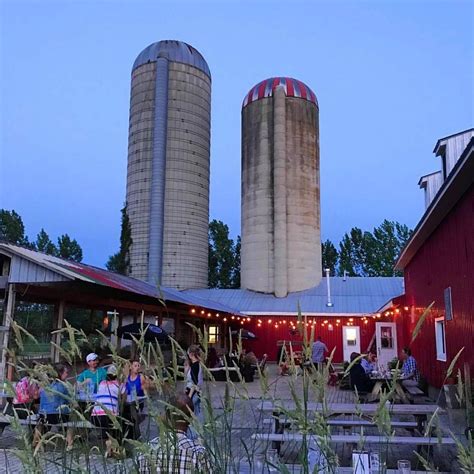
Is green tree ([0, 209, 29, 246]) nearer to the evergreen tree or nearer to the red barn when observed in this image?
the evergreen tree

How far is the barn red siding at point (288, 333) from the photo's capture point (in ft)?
84.4

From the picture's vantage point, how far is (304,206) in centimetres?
3147

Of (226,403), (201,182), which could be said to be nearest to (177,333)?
(226,403)

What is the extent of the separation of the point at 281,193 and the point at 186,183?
6.22 meters

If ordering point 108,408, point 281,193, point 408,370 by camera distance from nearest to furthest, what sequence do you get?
1. point 108,408
2. point 408,370
3. point 281,193

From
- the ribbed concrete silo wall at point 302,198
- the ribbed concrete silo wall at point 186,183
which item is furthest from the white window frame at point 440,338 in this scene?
the ribbed concrete silo wall at point 186,183

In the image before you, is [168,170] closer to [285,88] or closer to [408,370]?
[285,88]

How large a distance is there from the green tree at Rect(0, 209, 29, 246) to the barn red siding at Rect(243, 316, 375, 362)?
29.4 m

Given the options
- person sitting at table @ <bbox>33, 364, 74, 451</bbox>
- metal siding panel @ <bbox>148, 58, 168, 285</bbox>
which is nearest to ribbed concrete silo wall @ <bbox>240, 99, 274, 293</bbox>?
metal siding panel @ <bbox>148, 58, 168, 285</bbox>

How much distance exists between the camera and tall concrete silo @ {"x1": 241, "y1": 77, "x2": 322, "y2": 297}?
31.0 meters

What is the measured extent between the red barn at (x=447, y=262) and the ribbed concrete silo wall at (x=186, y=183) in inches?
761

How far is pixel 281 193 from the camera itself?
31.0 meters

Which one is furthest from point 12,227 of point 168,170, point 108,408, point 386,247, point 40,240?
point 108,408

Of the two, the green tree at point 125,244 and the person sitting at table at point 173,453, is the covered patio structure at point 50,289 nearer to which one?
the person sitting at table at point 173,453
